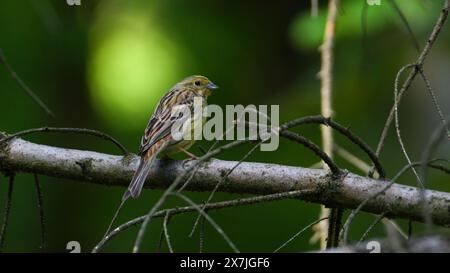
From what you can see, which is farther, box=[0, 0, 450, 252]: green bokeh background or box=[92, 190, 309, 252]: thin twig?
box=[0, 0, 450, 252]: green bokeh background

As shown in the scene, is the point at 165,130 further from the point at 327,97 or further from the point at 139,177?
the point at 327,97

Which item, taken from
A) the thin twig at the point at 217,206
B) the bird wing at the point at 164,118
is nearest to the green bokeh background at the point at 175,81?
the bird wing at the point at 164,118

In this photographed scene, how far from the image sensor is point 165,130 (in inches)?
193

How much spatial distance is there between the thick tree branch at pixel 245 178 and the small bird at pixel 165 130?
71mm

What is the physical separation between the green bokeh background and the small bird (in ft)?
5.46

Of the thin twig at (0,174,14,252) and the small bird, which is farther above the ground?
the small bird

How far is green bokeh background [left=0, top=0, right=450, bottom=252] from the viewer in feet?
25.1

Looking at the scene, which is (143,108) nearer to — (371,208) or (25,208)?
(25,208)

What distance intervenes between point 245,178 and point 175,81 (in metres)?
4.04

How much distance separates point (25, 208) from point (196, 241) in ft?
6.01

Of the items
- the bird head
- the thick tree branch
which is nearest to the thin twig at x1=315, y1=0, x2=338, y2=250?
the thick tree branch

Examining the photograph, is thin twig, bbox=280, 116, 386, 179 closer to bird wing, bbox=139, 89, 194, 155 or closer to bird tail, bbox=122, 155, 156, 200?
bird tail, bbox=122, 155, 156, 200

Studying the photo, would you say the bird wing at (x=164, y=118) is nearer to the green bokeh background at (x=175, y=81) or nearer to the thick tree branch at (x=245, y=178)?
the thick tree branch at (x=245, y=178)

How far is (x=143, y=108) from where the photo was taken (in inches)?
304
